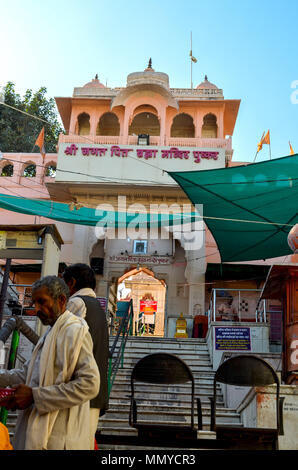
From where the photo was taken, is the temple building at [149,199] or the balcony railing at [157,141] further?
the balcony railing at [157,141]

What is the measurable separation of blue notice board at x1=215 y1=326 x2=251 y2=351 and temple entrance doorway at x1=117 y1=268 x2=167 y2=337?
1149cm

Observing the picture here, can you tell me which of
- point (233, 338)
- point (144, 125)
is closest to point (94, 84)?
point (144, 125)

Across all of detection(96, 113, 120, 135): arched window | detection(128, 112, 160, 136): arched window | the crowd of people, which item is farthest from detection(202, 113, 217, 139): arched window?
the crowd of people

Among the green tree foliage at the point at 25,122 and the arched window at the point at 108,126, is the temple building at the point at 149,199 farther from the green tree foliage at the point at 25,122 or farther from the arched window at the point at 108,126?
the green tree foliage at the point at 25,122

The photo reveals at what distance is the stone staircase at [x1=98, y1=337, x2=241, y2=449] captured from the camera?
20.3ft

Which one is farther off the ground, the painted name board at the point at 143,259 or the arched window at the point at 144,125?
the arched window at the point at 144,125

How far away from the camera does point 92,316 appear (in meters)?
2.97

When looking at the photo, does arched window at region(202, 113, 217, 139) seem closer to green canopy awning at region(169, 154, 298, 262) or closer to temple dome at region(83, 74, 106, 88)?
temple dome at region(83, 74, 106, 88)

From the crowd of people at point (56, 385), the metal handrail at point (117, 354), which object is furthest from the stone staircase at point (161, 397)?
the crowd of people at point (56, 385)

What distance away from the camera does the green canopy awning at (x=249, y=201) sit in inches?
370

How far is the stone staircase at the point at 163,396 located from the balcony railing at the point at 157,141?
27.0 feet

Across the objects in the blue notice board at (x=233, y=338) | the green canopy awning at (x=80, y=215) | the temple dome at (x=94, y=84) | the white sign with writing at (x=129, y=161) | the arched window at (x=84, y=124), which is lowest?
the blue notice board at (x=233, y=338)
